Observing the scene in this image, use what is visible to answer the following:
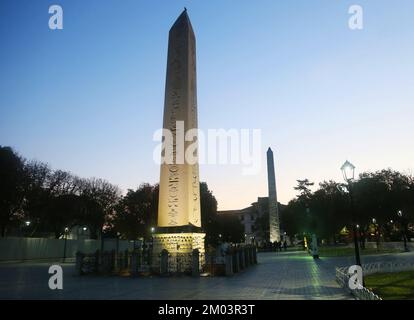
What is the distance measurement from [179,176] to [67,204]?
3311 cm

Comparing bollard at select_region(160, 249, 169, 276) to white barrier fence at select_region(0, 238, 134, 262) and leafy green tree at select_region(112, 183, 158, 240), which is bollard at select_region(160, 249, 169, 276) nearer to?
white barrier fence at select_region(0, 238, 134, 262)

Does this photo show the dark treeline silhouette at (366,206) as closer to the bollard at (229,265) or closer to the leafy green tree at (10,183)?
the bollard at (229,265)

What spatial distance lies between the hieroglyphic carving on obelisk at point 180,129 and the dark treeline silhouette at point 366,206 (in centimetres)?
2966

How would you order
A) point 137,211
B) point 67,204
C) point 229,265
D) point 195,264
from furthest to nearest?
1. point 137,211
2. point 67,204
3. point 229,265
4. point 195,264

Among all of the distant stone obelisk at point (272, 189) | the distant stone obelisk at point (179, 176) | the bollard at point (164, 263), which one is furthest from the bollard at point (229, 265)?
the distant stone obelisk at point (272, 189)

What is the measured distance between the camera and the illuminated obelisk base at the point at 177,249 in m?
18.9

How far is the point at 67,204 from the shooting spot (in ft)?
155

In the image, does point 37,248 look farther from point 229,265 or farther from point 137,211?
point 229,265

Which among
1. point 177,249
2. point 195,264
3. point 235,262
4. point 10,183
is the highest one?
point 10,183

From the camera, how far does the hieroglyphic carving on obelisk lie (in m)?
18.9

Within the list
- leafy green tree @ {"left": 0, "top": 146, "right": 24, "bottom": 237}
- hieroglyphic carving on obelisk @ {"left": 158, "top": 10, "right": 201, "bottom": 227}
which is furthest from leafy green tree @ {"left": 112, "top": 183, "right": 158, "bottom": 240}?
hieroglyphic carving on obelisk @ {"left": 158, "top": 10, "right": 201, "bottom": 227}

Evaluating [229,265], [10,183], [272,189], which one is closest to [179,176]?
[229,265]

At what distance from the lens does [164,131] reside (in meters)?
19.8

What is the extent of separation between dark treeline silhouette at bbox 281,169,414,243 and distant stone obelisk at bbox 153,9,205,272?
29.6 meters
